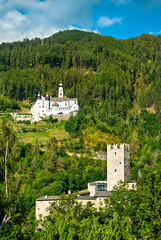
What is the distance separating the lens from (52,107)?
11806cm

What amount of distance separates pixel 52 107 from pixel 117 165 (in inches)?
2421

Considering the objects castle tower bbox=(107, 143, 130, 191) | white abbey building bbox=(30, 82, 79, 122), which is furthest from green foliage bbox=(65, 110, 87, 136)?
castle tower bbox=(107, 143, 130, 191)

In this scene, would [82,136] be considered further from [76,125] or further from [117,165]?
[117,165]

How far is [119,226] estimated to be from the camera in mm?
32906

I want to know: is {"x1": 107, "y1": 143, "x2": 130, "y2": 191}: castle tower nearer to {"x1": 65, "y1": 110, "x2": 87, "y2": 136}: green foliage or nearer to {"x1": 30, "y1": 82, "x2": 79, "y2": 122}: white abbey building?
{"x1": 65, "y1": 110, "x2": 87, "y2": 136}: green foliage

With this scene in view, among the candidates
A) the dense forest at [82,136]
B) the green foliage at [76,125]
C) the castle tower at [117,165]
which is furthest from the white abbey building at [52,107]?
the castle tower at [117,165]

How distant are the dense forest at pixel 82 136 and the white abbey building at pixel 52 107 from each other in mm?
4168

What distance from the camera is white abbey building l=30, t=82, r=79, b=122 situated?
116500 millimetres

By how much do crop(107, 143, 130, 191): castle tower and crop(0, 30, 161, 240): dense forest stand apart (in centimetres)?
782

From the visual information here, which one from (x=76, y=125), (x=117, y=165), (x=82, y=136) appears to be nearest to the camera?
(x=117, y=165)

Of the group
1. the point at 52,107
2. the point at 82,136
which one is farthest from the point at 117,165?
the point at 52,107

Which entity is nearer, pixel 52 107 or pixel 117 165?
pixel 117 165

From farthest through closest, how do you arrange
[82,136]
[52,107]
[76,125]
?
[52,107]
[76,125]
[82,136]

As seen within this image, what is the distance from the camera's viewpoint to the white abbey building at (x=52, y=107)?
11650 cm
